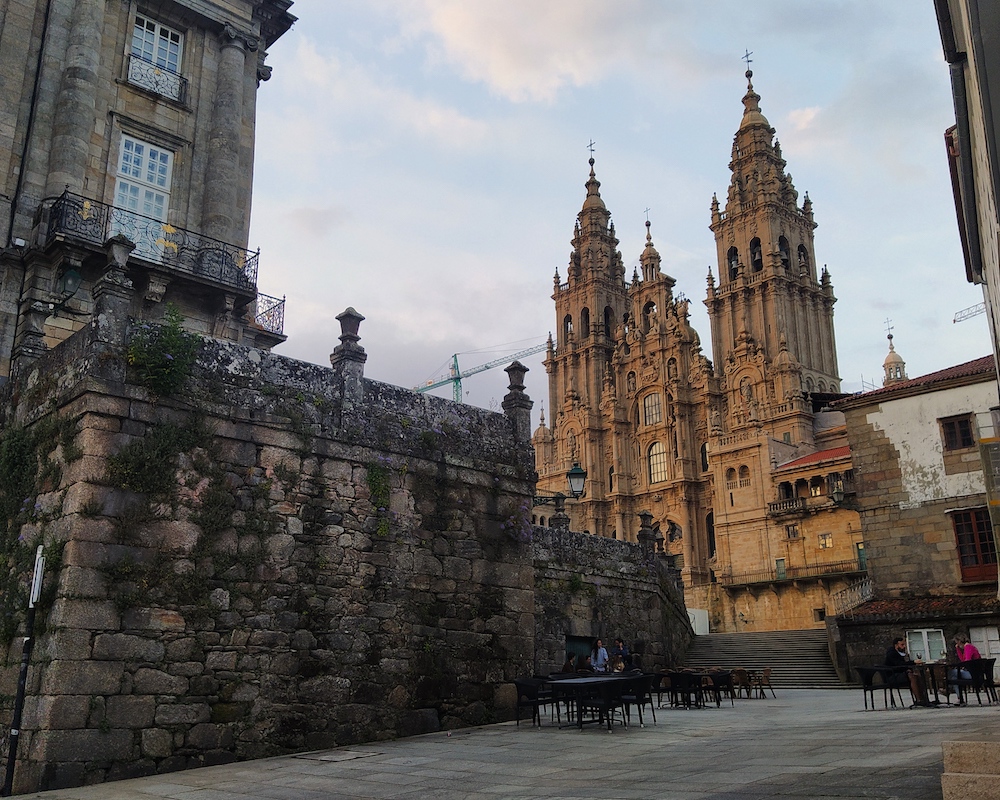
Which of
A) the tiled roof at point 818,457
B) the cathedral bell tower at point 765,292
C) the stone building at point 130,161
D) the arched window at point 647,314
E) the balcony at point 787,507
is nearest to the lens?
the stone building at point 130,161

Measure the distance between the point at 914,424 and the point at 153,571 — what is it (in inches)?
834

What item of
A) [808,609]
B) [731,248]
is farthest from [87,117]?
[731,248]

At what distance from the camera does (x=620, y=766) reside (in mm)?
7898

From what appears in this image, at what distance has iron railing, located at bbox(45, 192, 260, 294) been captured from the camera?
16.7 meters

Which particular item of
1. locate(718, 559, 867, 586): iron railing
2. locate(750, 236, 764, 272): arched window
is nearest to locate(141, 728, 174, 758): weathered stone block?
locate(718, 559, 867, 586): iron railing

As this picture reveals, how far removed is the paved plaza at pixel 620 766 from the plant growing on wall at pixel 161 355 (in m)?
4.11

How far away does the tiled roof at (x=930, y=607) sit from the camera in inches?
823

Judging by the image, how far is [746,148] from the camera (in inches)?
2338

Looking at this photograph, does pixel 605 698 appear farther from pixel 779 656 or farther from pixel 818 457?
pixel 818 457

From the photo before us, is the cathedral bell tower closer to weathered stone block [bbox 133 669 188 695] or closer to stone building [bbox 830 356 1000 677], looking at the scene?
stone building [bbox 830 356 1000 677]

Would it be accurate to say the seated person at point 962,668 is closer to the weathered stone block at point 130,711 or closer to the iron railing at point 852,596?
the iron railing at point 852,596

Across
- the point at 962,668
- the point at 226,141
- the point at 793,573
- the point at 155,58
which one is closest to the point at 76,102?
the point at 155,58

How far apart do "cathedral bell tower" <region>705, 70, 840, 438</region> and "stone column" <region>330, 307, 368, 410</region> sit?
40424 mm

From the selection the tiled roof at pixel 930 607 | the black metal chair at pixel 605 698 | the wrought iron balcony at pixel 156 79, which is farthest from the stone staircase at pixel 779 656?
the wrought iron balcony at pixel 156 79
